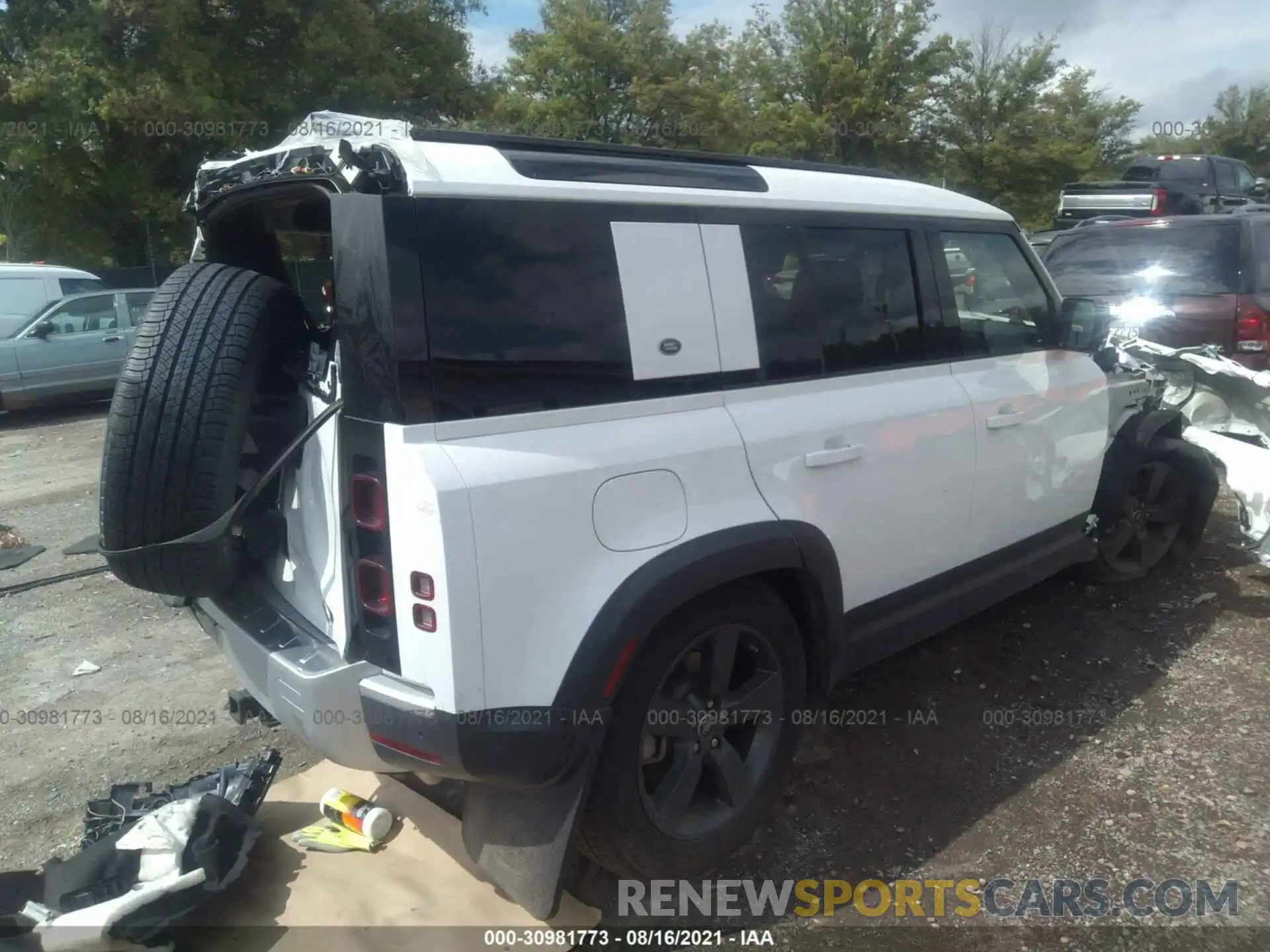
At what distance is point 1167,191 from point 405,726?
15.5m

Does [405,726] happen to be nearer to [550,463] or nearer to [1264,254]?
[550,463]

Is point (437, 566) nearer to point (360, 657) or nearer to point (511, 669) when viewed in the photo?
point (511, 669)

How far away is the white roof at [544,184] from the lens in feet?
7.37

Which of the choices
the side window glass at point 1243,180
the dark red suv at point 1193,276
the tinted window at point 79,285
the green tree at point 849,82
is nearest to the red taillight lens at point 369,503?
the dark red suv at point 1193,276

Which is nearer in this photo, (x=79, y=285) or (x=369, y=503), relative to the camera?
(x=369, y=503)

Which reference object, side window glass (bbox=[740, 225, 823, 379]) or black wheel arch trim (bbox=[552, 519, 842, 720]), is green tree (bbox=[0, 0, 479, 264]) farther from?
black wheel arch trim (bbox=[552, 519, 842, 720])

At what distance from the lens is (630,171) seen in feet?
8.78

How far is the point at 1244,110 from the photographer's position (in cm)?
4031

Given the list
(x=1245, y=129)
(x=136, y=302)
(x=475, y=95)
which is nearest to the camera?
(x=136, y=302)

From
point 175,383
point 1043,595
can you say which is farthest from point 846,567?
point 1043,595

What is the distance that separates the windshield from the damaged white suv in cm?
481

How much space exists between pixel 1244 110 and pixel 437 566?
162 feet

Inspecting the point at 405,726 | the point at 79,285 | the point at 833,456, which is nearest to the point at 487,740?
the point at 405,726

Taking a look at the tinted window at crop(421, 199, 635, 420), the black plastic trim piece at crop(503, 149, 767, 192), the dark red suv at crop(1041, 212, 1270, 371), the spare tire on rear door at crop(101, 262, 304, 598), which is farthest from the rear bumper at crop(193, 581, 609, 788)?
the dark red suv at crop(1041, 212, 1270, 371)
